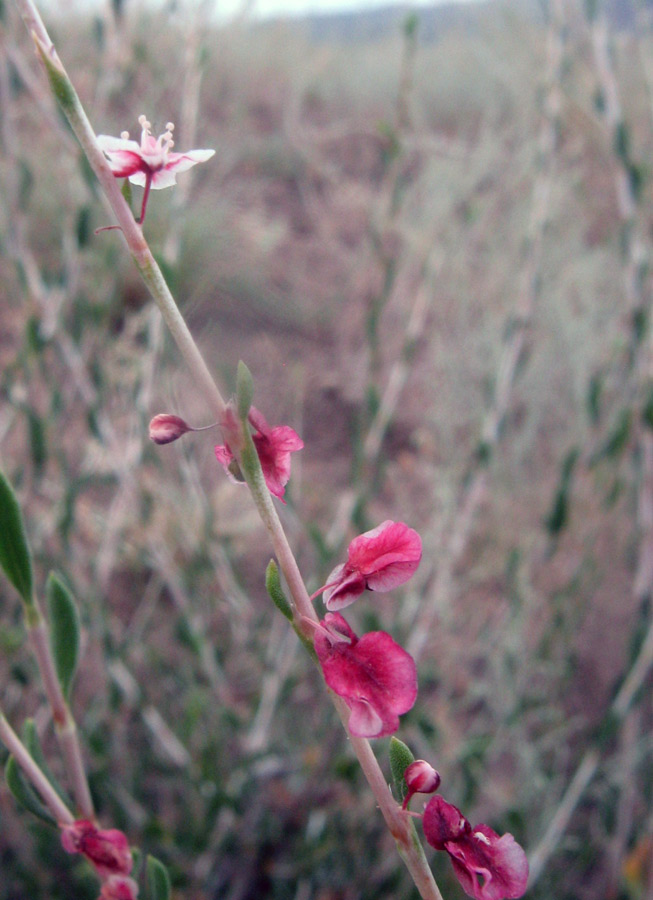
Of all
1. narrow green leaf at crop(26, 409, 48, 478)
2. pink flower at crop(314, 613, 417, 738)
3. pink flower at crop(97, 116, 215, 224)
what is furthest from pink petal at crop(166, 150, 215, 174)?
narrow green leaf at crop(26, 409, 48, 478)

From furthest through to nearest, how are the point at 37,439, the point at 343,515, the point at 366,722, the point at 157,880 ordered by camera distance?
the point at 343,515, the point at 37,439, the point at 157,880, the point at 366,722

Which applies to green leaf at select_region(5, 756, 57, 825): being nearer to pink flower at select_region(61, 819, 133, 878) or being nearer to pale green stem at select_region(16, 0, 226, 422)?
pink flower at select_region(61, 819, 133, 878)

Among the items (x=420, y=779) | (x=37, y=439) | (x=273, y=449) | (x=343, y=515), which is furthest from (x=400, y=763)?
(x=343, y=515)

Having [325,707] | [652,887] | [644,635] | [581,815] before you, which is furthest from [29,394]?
[581,815]

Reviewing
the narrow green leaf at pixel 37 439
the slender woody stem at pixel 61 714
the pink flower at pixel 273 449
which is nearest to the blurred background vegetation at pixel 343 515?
the narrow green leaf at pixel 37 439

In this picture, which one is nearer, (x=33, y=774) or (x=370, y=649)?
(x=370, y=649)

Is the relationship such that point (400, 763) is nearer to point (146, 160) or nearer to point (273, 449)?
point (273, 449)

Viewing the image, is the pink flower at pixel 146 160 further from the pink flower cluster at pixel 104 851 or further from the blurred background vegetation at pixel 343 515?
the pink flower cluster at pixel 104 851

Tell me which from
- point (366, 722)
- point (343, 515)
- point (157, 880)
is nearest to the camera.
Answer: point (366, 722)
